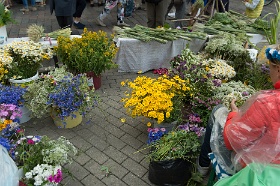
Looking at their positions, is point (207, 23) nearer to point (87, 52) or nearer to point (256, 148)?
point (87, 52)

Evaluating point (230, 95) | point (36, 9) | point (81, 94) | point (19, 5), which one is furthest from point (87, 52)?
point (19, 5)

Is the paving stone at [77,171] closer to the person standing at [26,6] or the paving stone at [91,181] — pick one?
the paving stone at [91,181]

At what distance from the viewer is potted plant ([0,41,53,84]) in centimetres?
355

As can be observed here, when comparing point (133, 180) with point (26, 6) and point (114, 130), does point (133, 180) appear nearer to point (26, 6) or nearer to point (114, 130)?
point (114, 130)

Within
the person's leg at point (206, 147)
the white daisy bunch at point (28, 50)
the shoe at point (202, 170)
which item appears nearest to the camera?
the person's leg at point (206, 147)

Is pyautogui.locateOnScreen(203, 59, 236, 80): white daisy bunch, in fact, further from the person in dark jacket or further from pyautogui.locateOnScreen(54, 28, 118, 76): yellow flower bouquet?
the person in dark jacket

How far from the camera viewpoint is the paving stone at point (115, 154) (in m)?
3.09

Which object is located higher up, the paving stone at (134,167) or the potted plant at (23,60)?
the potted plant at (23,60)

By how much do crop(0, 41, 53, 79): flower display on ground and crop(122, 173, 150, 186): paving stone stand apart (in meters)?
1.88

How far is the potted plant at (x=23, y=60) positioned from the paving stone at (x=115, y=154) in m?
1.40

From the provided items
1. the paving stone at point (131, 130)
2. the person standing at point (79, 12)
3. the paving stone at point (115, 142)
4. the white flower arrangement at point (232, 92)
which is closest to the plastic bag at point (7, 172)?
the paving stone at point (115, 142)

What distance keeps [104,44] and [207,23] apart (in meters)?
2.41

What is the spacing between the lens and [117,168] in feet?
9.73

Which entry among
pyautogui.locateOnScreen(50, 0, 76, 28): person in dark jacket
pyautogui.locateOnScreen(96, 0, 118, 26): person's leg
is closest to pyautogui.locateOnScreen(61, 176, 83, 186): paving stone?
pyautogui.locateOnScreen(50, 0, 76, 28): person in dark jacket
